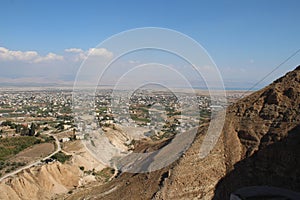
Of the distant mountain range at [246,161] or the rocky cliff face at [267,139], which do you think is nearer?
the rocky cliff face at [267,139]

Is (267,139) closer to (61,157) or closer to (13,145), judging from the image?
(61,157)

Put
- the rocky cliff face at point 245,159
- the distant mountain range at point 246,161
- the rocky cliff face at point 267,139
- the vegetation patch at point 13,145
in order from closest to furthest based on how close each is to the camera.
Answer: the rocky cliff face at point 267,139 < the distant mountain range at point 246,161 < the rocky cliff face at point 245,159 < the vegetation patch at point 13,145

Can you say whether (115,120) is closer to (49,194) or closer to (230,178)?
(49,194)

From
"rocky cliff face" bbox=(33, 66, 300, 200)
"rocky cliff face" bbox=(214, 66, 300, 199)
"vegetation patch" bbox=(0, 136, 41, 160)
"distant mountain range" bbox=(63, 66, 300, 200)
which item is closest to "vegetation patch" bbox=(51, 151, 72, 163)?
"vegetation patch" bbox=(0, 136, 41, 160)

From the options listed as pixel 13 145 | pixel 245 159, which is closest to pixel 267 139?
pixel 245 159

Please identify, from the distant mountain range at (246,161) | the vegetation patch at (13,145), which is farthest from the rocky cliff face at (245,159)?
the vegetation patch at (13,145)

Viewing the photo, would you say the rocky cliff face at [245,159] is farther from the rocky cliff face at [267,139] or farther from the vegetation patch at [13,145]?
the vegetation patch at [13,145]

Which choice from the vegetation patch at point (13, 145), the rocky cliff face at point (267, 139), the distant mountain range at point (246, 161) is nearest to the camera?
the rocky cliff face at point (267, 139)

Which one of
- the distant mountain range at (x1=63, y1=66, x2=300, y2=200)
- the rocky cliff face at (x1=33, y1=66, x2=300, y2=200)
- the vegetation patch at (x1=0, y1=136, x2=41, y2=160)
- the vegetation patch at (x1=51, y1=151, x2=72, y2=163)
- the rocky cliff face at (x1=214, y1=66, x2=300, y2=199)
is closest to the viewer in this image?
the rocky cliff face at (x1=214, y1=66, x2=300, y2=199)

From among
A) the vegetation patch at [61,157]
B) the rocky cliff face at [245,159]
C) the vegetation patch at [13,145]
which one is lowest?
the vegetation patch at [61,157]

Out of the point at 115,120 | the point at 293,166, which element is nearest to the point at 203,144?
the point at 293,166

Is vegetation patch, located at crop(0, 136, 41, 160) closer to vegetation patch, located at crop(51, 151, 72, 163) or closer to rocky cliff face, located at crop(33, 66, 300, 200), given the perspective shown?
vegetation patch, located at crop(51, 151, 72, 163)

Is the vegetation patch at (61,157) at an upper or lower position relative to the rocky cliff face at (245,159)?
lower
